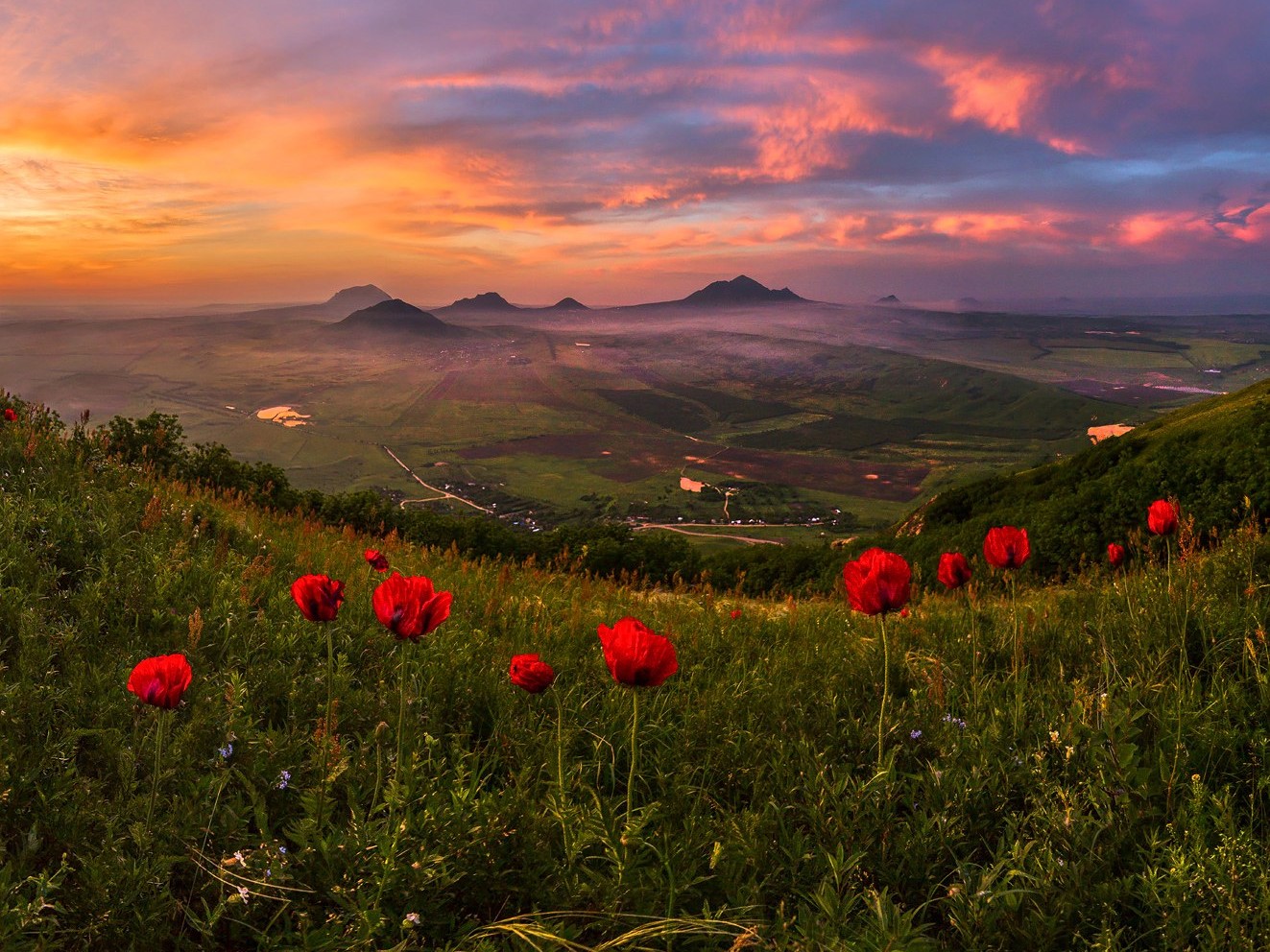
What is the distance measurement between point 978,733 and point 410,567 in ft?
19.5

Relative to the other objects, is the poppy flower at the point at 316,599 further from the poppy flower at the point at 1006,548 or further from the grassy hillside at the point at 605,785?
the poppy flower at the point at 1006,548

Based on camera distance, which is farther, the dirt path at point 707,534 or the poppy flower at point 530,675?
the dirt path at point 707,534

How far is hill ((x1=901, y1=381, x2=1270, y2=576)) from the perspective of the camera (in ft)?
37.8

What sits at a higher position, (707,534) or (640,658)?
(640,658)

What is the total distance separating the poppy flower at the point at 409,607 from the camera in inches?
105

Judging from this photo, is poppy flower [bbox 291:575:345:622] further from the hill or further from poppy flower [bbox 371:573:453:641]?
the hill

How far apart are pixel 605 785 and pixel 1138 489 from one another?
13962 millimetres

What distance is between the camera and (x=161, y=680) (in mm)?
2531

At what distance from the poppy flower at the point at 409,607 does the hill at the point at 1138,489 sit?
333 inches

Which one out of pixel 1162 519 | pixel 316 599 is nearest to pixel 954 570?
pixel 1162 519

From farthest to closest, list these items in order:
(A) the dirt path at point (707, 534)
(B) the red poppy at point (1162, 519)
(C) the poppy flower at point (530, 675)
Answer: (A) the dirt path at point (707, 534), (B) the red poppy at point (1162, 519), (C) the poppy flower at point (530, 675)

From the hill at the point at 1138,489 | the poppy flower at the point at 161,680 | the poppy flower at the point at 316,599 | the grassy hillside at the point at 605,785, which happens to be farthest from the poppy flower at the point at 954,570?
the hill at the point at 1138,489

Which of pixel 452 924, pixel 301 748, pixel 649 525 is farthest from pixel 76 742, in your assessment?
pixel 649 525

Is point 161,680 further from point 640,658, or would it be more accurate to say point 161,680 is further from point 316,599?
point 640,658
